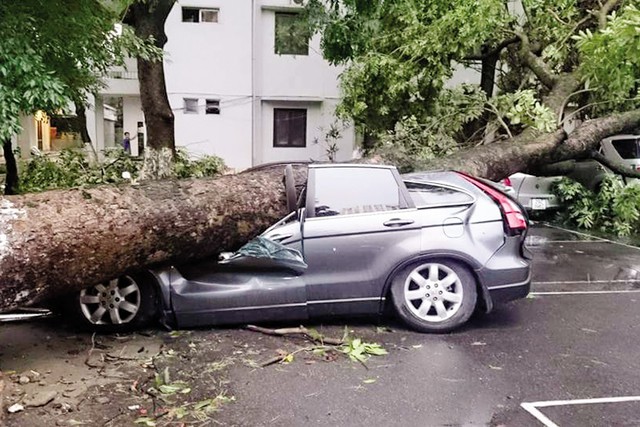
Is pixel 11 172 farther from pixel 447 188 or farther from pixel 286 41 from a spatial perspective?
pixel 286 41

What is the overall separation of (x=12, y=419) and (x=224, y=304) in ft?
6.16

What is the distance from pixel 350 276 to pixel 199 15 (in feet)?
51.6

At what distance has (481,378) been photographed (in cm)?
411

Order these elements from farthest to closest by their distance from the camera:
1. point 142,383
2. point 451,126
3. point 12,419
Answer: point 451,126 → point 142,383 → point 12,419

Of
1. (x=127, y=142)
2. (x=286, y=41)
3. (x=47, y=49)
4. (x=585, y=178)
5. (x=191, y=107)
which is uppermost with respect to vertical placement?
(x=286, y=41)

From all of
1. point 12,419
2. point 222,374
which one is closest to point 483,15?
point 222,374

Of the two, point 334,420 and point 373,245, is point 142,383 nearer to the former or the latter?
point 334,420

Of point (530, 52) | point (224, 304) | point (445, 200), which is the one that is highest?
point (530, 52)

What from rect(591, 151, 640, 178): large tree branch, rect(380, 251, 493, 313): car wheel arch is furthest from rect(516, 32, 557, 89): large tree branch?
rect(380, 251, 493, 313): car wheel arch

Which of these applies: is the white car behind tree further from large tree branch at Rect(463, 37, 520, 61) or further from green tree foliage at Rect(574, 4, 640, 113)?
green tree foliage at Rect(574, 4, 640, 113)

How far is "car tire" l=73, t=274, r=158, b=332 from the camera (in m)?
4.91

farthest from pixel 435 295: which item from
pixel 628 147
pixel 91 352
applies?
pixel 628 147

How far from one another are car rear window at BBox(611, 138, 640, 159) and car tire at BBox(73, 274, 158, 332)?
1037 centimetres

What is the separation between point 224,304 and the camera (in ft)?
16.1
